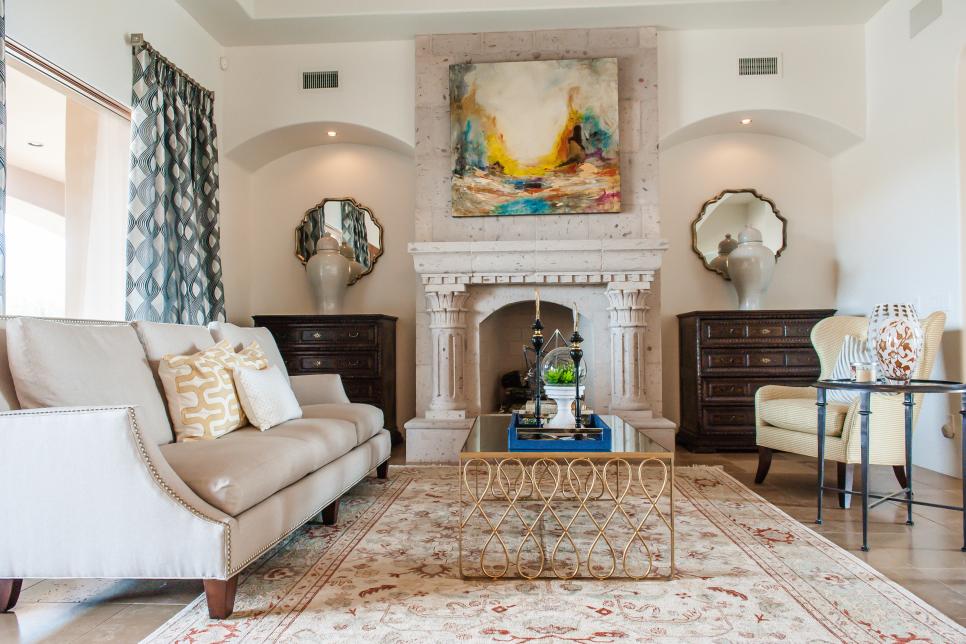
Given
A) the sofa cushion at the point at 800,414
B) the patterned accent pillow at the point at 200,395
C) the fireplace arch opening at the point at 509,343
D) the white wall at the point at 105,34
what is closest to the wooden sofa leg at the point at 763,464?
the sofa cushion at the point at 800,414

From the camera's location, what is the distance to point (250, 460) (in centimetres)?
209

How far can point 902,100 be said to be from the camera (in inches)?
172

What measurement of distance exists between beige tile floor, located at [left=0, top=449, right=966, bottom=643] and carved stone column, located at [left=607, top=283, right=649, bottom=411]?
4.64 ft

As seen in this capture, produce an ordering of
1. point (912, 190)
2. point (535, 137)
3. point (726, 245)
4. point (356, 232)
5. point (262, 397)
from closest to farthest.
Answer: point (262, 397) → point (912, 190) → point (535, 137) → point (726, 245) → point (356, 232)

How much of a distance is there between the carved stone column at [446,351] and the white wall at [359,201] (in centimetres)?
84

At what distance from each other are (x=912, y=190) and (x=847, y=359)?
59.4 inches

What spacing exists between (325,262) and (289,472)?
3.06 metres

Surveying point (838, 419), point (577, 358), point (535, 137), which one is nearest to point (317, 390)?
point (577, 358)

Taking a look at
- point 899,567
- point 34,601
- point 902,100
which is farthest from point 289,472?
point 902,100

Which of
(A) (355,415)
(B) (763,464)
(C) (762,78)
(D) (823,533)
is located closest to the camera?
(D) (823,533)

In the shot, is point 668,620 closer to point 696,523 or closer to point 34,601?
point 696,523

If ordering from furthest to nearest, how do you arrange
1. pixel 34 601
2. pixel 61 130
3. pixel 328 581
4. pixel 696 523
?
1. pixel 61 130
2. pixel 696 523
3. pixel 328 581
4. pixel 34 601

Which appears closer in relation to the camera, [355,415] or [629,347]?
[355,415]

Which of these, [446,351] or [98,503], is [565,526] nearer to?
[98,503]
